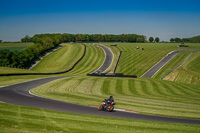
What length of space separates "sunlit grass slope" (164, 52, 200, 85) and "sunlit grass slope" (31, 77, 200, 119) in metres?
19.3

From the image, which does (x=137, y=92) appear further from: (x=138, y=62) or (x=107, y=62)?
(x=107, y=62)

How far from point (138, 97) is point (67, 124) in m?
20.4

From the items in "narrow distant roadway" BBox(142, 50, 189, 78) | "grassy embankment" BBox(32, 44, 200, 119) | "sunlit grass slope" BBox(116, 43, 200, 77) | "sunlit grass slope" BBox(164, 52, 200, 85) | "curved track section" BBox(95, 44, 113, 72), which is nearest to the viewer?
"grassy embankment" BBox(32, 44, 200, 119)

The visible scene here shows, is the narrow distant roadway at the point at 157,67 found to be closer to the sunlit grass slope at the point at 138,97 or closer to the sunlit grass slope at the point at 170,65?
the sunlit grass slope at the point at 170,65

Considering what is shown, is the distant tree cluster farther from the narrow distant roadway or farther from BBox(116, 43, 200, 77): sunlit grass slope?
the narrow distant roadway

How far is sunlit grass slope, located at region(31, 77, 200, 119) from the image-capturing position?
22969mm

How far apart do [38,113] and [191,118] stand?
14052 mm

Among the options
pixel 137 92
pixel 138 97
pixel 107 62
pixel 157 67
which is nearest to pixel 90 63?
pixel 107 62

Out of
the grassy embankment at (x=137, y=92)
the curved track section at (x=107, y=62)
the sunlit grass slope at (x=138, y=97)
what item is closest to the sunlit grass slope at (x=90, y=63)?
the curved track section at (x=107, y=62)

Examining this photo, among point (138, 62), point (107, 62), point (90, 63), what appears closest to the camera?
point (138, 62)

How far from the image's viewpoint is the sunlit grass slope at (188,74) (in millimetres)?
60272

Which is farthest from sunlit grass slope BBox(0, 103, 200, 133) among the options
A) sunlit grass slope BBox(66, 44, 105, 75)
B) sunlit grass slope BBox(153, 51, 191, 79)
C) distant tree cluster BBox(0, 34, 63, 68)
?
distant tree cluster BBox(0, 34, 63, 68)

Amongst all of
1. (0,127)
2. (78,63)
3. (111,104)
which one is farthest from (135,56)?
(0,127)

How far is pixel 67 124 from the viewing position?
14.0 m
